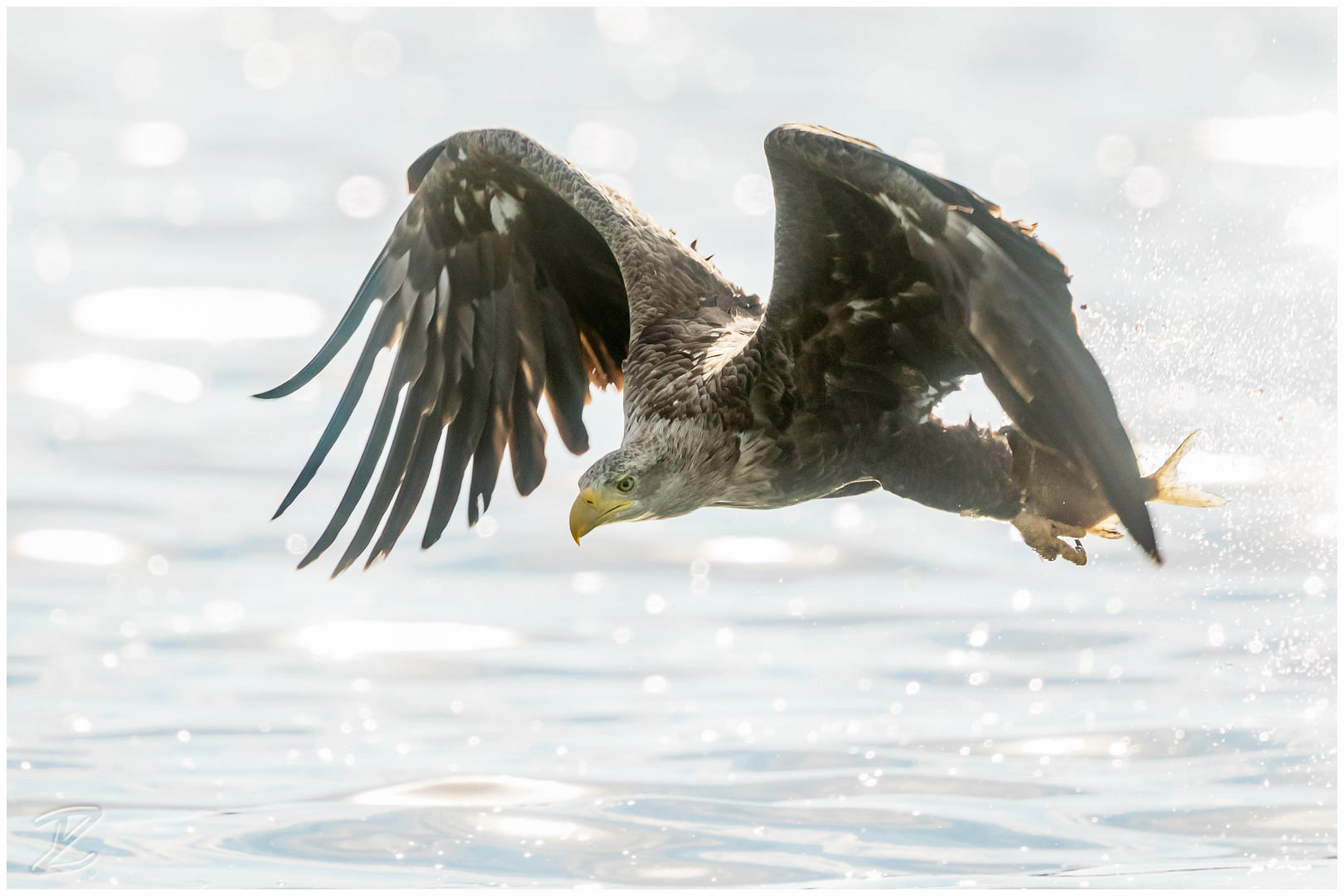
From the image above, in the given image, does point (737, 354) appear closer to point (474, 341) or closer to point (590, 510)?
point (590, 510)

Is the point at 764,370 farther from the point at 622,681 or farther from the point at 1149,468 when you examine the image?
the point at 622,681

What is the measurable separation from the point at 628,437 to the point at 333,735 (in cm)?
616

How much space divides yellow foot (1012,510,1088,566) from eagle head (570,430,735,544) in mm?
1412

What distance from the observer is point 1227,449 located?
852cm

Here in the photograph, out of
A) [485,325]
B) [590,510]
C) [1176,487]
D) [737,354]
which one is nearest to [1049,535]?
[1176,487]

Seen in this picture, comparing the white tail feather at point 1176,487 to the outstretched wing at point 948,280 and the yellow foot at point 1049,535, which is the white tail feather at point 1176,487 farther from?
the outstretched wing at point 948,280

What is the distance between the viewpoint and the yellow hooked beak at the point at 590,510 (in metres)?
6.59

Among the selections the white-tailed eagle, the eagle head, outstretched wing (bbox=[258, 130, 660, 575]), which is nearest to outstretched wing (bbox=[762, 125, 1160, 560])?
the white-tailed eagle

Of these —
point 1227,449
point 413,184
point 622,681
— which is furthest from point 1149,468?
point 622,681

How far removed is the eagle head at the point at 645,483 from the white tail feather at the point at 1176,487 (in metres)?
2.05

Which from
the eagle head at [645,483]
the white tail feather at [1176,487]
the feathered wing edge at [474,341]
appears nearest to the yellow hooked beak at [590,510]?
the eagle head at [645,483]

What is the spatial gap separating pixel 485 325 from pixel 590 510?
1911mm

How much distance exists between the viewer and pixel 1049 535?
7.53 m

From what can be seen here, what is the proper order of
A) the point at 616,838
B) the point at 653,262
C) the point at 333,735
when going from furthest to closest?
the point at 333,735, the point at 616,838, the point at 653,262
